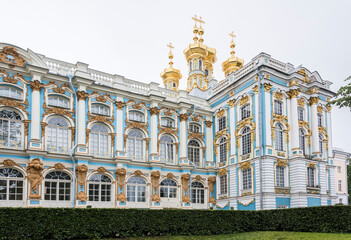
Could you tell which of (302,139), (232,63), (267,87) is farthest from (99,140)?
(232,63)

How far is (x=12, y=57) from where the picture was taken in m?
21.3

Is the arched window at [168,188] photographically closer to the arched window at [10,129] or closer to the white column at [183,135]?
the white column at [183,135]

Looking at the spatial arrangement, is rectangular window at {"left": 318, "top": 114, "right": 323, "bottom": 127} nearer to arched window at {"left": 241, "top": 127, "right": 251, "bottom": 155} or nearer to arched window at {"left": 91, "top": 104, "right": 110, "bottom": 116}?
arched window at {"left": 241, "top": 127, "right": 251, "bottom": 155}

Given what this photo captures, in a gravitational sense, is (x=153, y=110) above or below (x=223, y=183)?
above

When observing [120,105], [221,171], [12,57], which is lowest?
[221,171]

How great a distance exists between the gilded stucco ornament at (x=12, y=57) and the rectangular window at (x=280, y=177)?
17.6 meters

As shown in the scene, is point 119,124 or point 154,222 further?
point 119,124

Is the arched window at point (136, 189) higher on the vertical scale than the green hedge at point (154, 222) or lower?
higher

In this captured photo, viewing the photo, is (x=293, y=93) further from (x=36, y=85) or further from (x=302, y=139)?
(x=36, y=85)

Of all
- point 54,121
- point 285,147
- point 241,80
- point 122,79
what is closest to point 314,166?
point 285,147

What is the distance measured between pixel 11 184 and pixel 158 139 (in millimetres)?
10190

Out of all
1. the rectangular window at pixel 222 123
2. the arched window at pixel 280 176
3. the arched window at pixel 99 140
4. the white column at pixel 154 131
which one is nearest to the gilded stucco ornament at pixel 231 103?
the rectangular window at pixel 222 123

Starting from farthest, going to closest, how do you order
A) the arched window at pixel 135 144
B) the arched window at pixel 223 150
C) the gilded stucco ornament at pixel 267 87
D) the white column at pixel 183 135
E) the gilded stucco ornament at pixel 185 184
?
the arched window at pixel 223 150, the white column at pixel 183 135, the gilded stucco ornament at pixel 185 184, the arched window at pixel 135 144, the gilded stucco ornament at pixel 267 87

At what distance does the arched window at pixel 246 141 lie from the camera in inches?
960
